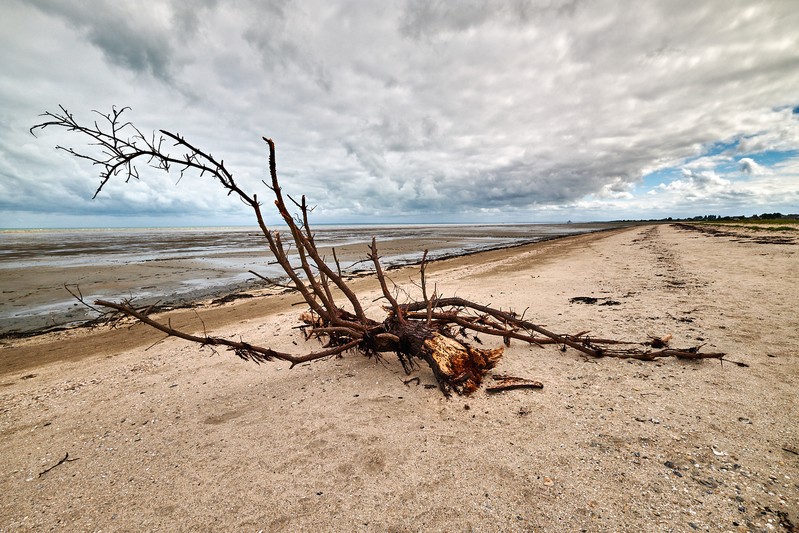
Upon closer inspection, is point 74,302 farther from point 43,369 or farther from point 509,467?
point 509,467

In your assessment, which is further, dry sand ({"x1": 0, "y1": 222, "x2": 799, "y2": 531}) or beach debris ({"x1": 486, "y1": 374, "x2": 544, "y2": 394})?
beach debris ({"x1": 486, "y1": 374, "x2": 544, "y2": 394})

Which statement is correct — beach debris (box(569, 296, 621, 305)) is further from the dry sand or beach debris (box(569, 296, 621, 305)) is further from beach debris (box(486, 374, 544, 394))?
beach debris (box(486, 374, 544, 394))

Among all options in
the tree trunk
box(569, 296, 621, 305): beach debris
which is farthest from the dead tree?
box(569, 296, 621, 305): beach debris

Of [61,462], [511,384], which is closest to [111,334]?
[61,462]

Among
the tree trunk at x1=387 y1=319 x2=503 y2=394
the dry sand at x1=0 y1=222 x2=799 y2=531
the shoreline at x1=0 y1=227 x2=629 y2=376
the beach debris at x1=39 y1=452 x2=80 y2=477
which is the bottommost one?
the shoreline at x1=0 y1=227 x2=629 y2=376

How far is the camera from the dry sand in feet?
7.39

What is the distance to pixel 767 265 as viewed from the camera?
9828 millimetres

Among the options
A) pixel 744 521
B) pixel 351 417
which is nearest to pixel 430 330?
pixel 351 417

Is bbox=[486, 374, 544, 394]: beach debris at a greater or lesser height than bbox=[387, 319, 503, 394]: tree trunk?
lesser

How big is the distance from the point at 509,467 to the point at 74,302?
1489 cm

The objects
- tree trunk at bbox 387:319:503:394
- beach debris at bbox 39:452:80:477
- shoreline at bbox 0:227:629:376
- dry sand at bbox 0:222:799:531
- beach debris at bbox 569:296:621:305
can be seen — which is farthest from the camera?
beach debris at bbox 569:296:621:305

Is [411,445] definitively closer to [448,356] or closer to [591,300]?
[448,356]

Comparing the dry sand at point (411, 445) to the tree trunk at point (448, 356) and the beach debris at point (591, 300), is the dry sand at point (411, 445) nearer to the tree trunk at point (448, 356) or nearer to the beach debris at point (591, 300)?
the tree trunk at point (448, 356)

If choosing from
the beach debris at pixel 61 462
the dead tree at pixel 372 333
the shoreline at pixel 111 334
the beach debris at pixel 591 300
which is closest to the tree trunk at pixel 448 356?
the dead tree at pixel 372 333
